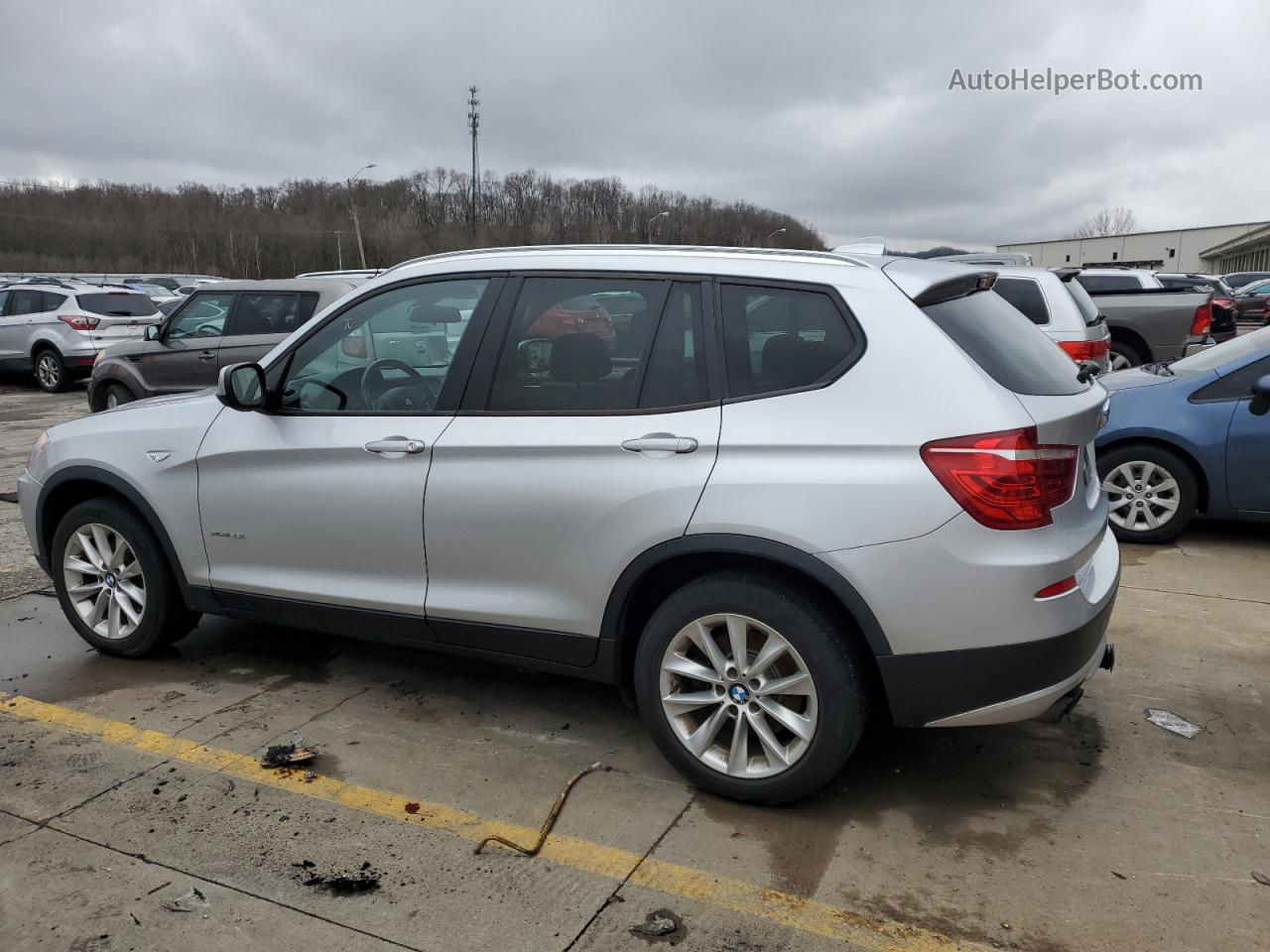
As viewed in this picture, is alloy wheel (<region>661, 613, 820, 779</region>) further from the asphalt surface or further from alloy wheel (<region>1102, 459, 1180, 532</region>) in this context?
alloy wheel (<region>1102, 459, 1180, 532</region>)

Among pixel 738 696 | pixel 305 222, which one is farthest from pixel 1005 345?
pixel 305 222

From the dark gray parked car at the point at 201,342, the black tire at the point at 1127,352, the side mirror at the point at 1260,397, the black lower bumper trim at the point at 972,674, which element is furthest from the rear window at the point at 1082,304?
the dark gray parked car at the point at 201,342

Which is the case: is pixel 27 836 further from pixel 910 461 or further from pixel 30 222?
pixel 30 222

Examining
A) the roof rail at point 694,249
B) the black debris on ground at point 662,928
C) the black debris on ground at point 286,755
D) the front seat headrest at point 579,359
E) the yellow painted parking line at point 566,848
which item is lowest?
the black debris on ground at point 662,928

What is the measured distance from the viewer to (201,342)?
11391 millimetres

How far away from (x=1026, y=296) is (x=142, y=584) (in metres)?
8.10

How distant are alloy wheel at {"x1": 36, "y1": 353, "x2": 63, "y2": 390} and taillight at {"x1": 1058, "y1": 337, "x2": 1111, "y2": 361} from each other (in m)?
16.1

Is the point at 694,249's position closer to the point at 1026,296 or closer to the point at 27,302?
the point at 1026,296

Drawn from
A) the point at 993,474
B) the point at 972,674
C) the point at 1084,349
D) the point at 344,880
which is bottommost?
the point at 344,880

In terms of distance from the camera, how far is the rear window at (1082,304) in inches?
385

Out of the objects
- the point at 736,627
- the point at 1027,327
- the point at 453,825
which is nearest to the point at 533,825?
the point at 453,825

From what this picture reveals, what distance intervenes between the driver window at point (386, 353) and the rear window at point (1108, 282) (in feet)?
47.4

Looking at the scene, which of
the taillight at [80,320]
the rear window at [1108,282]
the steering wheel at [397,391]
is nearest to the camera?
the steering wheel at [397,391]

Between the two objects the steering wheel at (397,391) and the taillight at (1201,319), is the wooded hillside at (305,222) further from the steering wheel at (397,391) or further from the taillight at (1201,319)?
the steering wheel at (397,391)
